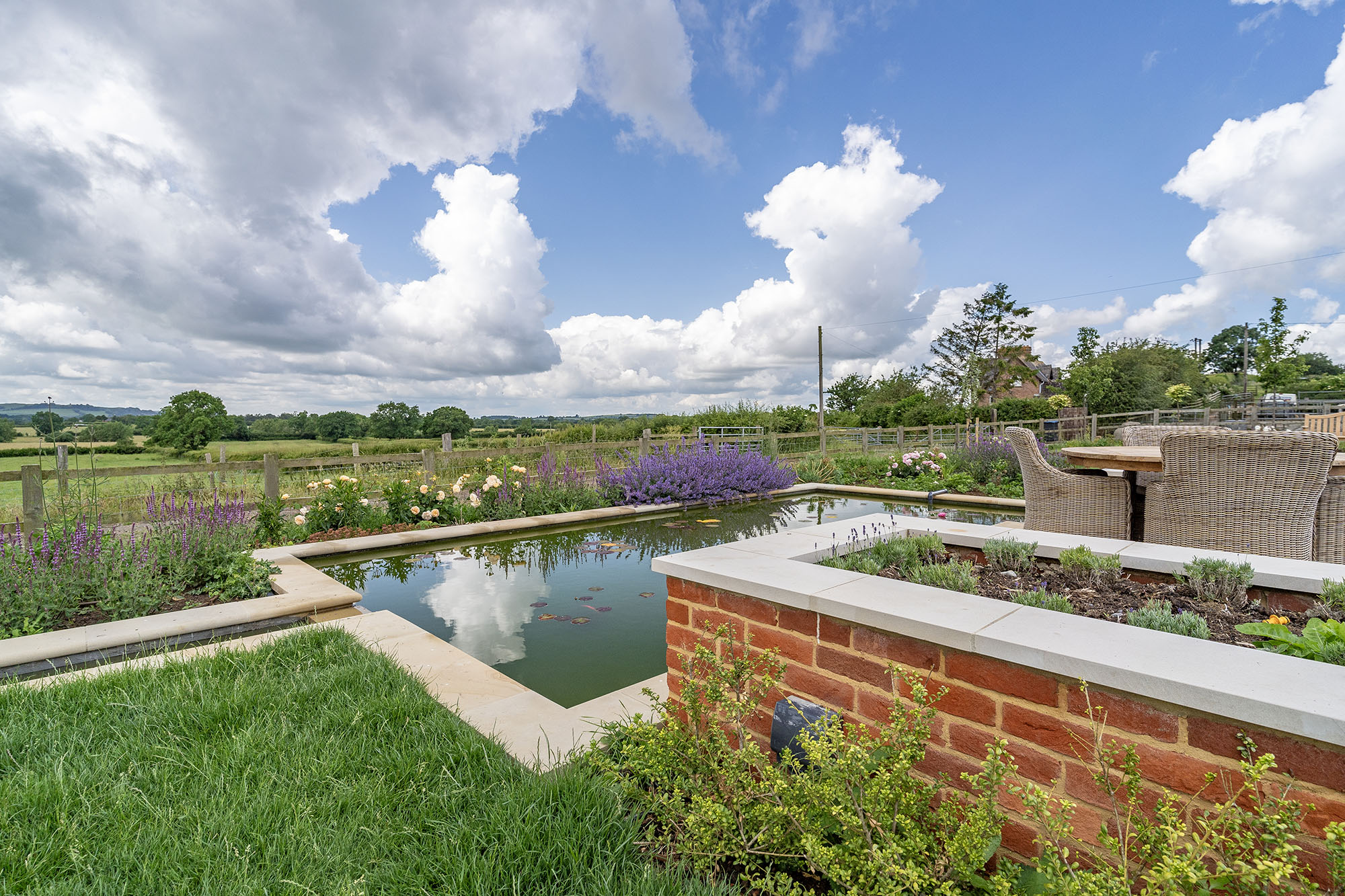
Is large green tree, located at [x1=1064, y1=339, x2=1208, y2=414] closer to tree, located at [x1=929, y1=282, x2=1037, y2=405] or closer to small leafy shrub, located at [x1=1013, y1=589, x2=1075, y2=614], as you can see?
tree, located at [x1=929, y1=282, x2=1037, y2=405]

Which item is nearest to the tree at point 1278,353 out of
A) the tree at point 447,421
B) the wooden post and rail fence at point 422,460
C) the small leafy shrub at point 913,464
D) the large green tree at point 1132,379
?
the large green tree at point 1132,379

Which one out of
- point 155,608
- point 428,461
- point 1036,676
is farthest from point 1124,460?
point 428,461


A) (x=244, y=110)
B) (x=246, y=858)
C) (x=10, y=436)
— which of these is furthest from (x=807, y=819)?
(x=244, y=110)

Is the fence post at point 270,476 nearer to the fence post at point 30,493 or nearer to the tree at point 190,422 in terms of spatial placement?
the fence post at point 30,493

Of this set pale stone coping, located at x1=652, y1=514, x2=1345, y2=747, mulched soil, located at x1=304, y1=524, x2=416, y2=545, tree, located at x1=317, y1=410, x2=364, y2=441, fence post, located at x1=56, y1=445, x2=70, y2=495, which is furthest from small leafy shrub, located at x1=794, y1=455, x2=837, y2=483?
tree, located at x1=317, y1=410, x2=364, y2=441

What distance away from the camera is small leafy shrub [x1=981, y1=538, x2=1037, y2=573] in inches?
87.6

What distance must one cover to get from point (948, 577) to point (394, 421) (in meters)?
19.5

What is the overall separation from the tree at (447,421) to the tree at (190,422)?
17.9ft

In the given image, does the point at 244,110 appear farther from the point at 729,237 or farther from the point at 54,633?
the point at 729,237

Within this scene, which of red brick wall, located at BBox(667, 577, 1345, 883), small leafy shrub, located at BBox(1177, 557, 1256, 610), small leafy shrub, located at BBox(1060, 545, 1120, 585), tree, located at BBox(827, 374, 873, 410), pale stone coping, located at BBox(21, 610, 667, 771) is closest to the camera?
red brick wall, located at BBox(667, 577, 1345, 883)

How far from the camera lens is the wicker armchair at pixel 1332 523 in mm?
3172

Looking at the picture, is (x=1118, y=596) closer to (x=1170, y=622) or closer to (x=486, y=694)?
(x=1170, y=622)

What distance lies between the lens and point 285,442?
14797 millimetres

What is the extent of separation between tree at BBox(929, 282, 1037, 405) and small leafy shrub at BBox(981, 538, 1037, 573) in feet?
88.1
